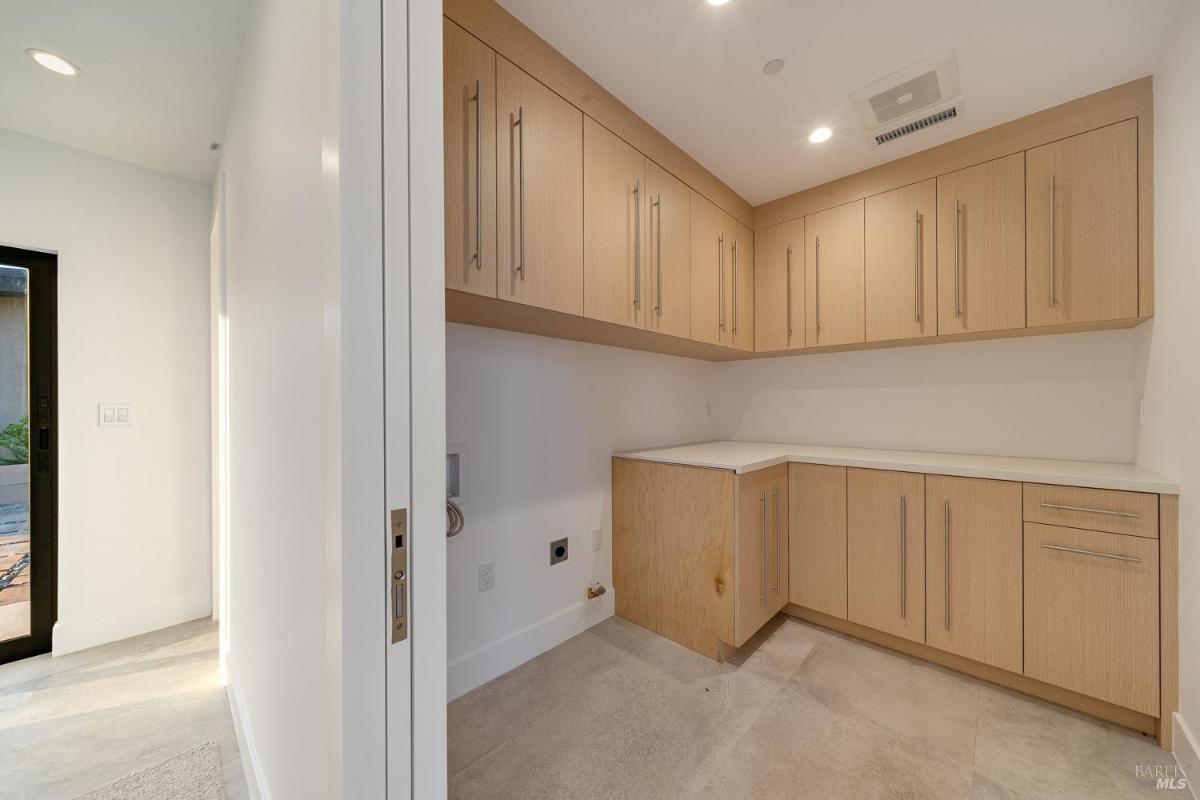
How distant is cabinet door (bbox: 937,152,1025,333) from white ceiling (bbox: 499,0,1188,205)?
23 cm

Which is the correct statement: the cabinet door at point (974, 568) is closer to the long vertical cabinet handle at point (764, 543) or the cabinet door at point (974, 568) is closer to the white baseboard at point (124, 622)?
the long vertical cabinet handle at point (764, 543)

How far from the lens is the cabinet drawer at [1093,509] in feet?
5.10

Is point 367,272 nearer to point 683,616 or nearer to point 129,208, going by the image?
point 683,616

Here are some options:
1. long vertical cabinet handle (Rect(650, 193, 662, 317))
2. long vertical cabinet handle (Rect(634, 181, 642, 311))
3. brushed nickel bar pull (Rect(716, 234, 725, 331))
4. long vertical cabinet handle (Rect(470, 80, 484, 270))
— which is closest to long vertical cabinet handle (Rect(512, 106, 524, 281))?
long vertical cabinet handle (Rect(470, 80, 484, 270))

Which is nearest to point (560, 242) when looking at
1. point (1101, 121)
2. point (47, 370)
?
point (1101, 121)

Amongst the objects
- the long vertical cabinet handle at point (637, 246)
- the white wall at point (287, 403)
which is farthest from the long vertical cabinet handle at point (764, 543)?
the white wall at point (287, 403)

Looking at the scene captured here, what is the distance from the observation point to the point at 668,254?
2.13 meters

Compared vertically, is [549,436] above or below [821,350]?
below

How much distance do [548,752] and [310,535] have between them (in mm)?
1217

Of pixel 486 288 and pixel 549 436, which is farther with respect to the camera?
pixel 549 436

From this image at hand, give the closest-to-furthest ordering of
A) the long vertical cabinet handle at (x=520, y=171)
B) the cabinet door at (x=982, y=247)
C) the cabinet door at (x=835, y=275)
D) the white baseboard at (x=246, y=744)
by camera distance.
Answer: the white baseboard at (x=246, y=744) → the long vertical cabinet handle at (x=520, y=171) → the cabinet door at (x=982, y=247) → the cabinet door at (x=835, y=275)

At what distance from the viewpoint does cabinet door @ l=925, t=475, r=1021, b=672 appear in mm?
1806

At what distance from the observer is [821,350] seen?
2.70m

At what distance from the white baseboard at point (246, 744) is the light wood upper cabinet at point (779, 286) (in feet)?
9.17
